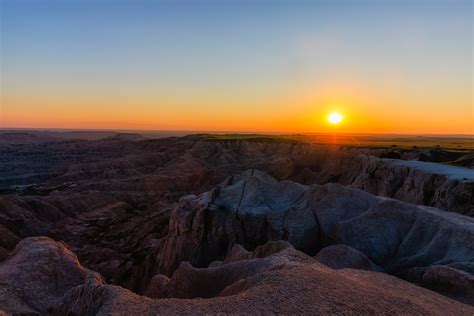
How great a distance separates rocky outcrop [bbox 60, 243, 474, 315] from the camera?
11445 millimetres

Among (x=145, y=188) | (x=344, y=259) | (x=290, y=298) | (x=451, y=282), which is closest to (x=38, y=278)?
(x=290, y=298)

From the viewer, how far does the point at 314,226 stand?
90.1 ft

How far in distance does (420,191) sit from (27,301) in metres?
30.9

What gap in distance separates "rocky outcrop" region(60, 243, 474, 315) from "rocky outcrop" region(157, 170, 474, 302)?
5.68 meters

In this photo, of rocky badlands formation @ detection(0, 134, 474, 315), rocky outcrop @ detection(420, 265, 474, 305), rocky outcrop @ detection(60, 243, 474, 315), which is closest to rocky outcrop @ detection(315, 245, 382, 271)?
rocky badlands formation @ detection(0, 134, 474, 315)

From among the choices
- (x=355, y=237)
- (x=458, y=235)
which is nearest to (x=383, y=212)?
(x=355, y=237)

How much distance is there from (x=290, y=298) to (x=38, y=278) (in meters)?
11.8

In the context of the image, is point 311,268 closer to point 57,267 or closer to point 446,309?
point 446,309

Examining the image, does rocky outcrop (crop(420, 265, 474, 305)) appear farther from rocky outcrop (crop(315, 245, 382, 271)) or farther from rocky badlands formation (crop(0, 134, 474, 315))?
rocky outcrop (crop(315, 245, 382, 271))

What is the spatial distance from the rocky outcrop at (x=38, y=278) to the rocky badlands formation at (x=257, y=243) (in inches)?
2.4

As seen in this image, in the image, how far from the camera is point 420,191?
35781 mm

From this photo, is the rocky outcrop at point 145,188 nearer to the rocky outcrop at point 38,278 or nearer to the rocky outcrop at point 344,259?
the rocky outcrop at point 344,259

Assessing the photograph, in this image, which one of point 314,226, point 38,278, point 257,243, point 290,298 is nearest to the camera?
point 290,298

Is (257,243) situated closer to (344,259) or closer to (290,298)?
(344,259)
